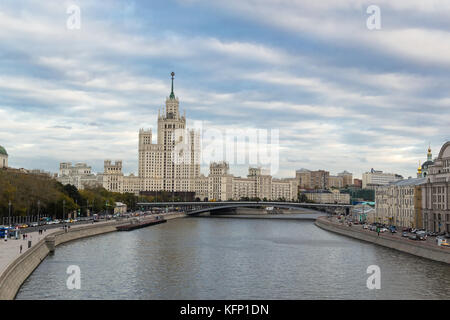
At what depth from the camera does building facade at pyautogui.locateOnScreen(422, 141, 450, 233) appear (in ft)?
205

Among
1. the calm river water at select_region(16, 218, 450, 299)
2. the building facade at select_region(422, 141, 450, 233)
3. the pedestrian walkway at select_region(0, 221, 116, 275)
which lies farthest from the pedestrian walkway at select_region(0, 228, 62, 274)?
the building facade at select_region(422, 141, 450, 233)

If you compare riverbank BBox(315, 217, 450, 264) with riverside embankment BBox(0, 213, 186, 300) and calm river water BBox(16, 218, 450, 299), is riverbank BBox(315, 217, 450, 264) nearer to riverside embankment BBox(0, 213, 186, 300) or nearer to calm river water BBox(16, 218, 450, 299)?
calm river water BBox(16, 218, 450, 299)

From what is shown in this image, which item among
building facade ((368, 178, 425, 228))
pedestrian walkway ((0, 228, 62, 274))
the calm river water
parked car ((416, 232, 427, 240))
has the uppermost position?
building facade ((368, 178, 425, 228))

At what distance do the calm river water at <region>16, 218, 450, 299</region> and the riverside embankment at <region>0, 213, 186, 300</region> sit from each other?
26.3 inches

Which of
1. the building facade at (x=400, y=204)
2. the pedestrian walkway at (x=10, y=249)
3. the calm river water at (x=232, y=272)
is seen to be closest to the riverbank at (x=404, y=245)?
the calm river water at (x=232, y=272)

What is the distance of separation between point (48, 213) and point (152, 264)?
158ft

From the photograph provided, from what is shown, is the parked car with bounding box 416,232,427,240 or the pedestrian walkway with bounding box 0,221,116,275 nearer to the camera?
the pedestrian walkway with bounding box 0,221,116,275

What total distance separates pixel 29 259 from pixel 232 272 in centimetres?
1491

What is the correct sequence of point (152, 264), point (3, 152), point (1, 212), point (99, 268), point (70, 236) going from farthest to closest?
1. point (3, 152)
2. point (1, 212)
3. point (70, 236)
4. point (152, 264)
5. point (99, 268)

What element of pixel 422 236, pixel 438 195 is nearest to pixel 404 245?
pixel 422 236

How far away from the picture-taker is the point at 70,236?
61.7 m

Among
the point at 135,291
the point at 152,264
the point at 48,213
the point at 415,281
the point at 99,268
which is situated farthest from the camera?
the point at 48,213

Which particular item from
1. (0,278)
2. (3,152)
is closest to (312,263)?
(0,278)
